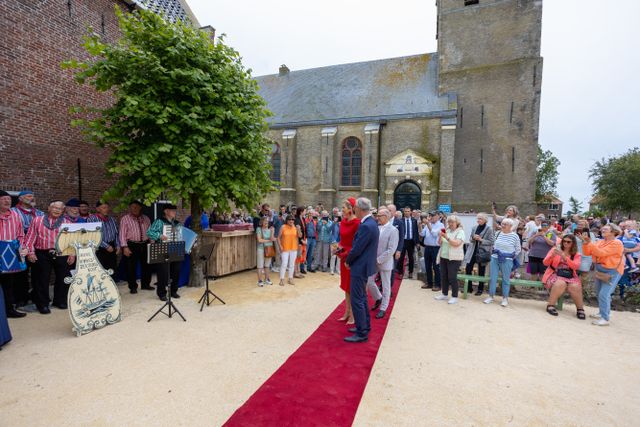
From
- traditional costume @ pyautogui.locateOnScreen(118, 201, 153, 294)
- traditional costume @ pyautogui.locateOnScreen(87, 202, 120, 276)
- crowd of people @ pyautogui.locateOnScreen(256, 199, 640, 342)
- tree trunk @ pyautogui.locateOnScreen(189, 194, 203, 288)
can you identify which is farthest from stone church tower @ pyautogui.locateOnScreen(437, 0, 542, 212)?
traditional costume @ pyautogui.locateOnScreen(87, 202, 120, 276)

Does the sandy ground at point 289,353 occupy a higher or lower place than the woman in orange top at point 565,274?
lower

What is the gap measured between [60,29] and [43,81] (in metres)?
1.41

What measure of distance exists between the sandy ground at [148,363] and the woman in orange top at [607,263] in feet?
16.3

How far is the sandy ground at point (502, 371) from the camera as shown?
10.0ft

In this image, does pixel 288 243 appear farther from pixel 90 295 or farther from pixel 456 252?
pixel 90 295

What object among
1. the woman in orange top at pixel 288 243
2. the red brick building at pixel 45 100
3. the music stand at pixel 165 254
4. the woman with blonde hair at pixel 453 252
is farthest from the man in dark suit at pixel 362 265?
the red brick building at pixel 45 100

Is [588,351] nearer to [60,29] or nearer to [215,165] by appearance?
[215,165]

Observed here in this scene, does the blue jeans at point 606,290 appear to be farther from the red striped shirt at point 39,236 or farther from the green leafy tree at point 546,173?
the green leafy tree at point 546,173

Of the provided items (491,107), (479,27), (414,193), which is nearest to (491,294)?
(414,193)

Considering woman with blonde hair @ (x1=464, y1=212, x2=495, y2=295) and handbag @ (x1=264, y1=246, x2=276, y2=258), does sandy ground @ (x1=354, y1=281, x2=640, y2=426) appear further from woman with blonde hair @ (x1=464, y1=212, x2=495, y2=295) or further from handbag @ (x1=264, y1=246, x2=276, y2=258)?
handbag @ (x1=264, y1=246, x2=276, y2=258)

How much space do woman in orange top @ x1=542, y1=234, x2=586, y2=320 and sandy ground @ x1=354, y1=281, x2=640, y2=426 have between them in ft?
1.09

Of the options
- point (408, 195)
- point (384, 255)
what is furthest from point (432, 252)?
point (408, 195)

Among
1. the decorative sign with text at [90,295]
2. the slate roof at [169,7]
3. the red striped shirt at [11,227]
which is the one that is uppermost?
the slate roof at [169,7]

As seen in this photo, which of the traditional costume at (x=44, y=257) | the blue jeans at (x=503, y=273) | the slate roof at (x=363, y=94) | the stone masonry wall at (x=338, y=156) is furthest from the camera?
the slate roof at (x=363, y=94)
